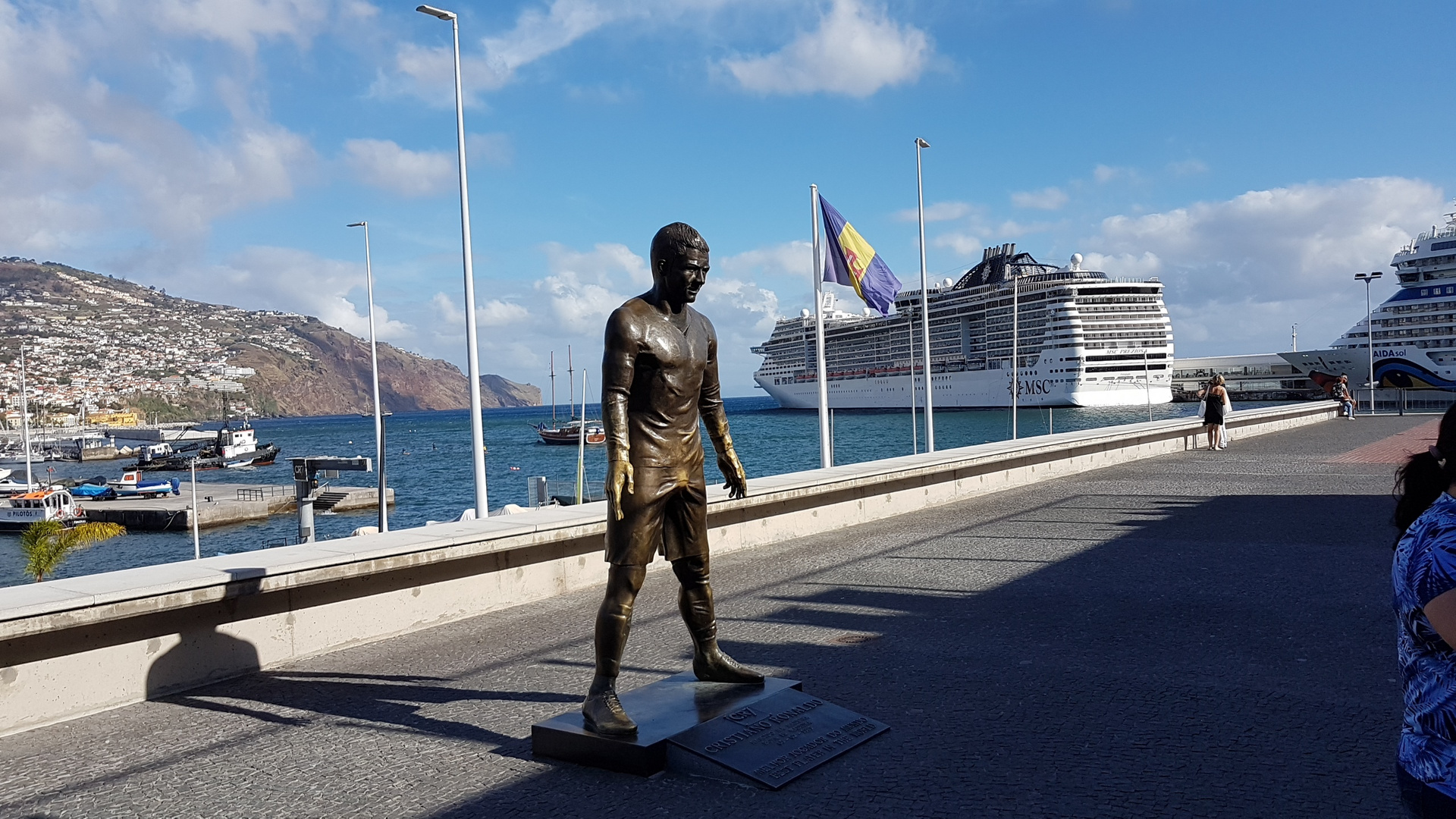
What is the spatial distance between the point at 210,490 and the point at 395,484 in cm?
945

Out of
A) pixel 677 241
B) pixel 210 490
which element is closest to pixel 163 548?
pixel 210 490

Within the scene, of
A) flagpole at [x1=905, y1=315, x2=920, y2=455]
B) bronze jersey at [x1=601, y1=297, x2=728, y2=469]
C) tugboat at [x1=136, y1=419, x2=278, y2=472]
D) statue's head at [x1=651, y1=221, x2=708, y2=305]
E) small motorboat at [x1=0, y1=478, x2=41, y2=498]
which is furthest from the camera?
tugboat at [x1=136, y1=419, x2=278, y2=472]

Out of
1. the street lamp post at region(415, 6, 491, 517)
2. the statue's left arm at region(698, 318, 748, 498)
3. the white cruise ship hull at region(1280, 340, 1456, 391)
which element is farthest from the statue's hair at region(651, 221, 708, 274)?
the white cruise ship hull at region(1280, 340, 1456, 391)

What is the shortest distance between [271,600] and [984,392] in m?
88.8

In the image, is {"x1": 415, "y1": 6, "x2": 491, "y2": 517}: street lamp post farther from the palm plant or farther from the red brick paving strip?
the red brick paving strip

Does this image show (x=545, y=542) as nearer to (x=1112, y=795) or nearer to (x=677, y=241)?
(x=677, y=241)

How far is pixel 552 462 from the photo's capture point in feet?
229

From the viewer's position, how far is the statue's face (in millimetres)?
4477

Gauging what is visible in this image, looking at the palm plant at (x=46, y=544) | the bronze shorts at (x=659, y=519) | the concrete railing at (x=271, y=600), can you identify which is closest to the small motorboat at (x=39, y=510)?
the palm plant at (x=46, y=544)

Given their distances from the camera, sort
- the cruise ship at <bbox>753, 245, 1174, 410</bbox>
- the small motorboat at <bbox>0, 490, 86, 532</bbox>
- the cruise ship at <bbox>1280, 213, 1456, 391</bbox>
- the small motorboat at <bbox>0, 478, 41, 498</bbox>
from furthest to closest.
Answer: the cruise ship at <bbox>753, 245, 1174, 410</bbox> < the cruise ship at <bbox>1280, 213, 1456, 391</bbox> < the small motorboat at <bbox>0, 478, 41, 498</bbox> < the small motorboat at <bbox>0, 490, 86, 532</bbox>

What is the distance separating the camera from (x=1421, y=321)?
71.6m

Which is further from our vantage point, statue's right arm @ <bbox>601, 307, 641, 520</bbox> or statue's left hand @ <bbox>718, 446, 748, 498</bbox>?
statue's left hand @ <bbox>718, 446, 748, 498</bbox>

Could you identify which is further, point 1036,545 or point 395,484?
point 395,484

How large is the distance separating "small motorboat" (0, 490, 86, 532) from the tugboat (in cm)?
2985
